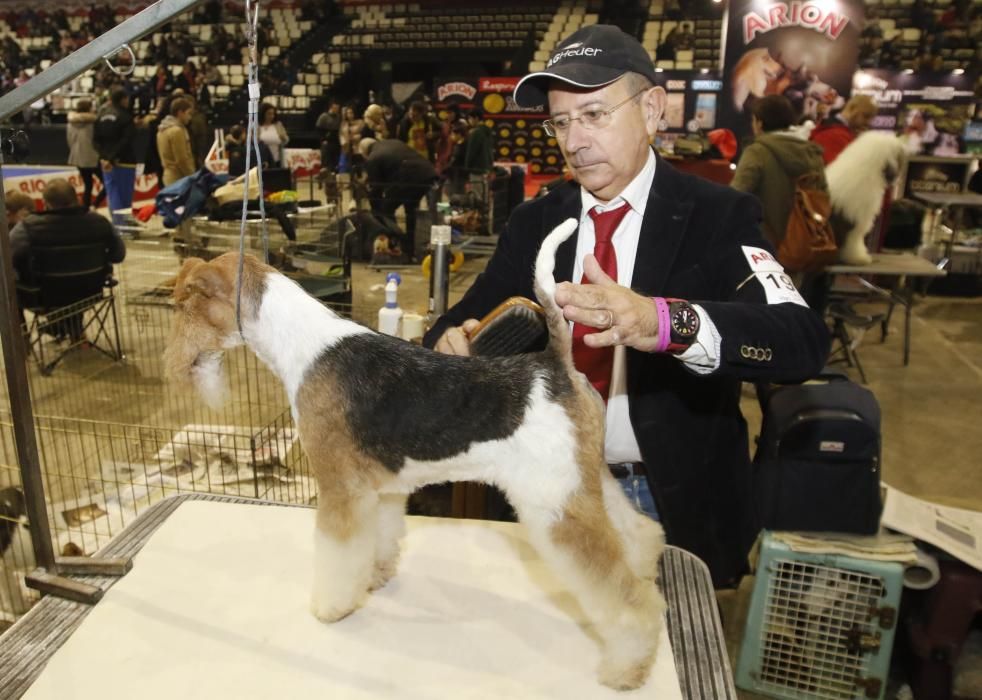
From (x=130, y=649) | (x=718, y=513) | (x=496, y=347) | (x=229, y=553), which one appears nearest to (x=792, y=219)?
(x=718, y=513)

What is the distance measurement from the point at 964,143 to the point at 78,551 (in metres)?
10.0

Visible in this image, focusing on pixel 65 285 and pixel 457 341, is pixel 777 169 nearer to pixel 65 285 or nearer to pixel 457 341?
pixel 457 341

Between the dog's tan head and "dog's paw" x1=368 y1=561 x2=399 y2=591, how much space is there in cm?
58

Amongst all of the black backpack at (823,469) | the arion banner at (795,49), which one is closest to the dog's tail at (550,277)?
the black backpack at (823,469)

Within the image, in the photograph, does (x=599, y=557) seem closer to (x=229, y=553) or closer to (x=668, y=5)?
(x=229, y=553)

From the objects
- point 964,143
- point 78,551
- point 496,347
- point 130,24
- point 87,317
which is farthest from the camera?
point 964,143

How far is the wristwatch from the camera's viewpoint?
1.21 m

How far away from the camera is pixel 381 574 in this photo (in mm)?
1575

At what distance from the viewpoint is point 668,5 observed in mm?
13344

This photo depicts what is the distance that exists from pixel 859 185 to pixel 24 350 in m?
5.27

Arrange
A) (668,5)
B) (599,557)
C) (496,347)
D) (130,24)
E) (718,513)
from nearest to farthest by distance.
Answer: (130,24) < (599,557) < (496,347) < (718,513) < (668,5)

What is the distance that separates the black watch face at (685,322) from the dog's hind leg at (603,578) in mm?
316

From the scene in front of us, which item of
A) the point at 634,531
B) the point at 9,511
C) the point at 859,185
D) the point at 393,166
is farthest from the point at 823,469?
the point at 393,166

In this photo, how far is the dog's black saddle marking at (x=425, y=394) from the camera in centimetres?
125
